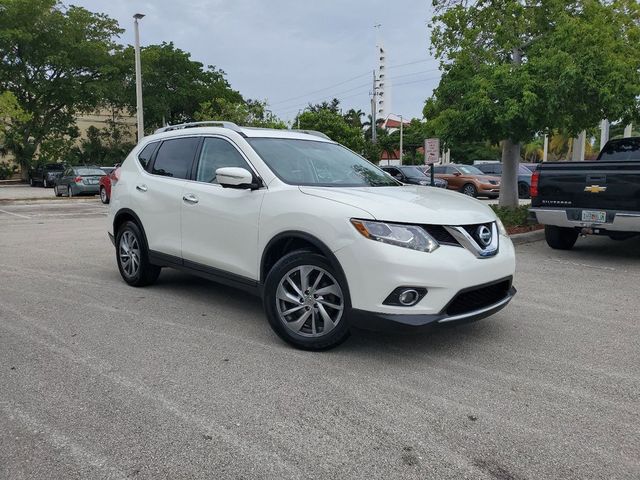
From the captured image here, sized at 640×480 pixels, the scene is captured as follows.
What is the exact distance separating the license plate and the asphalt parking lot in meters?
2.08

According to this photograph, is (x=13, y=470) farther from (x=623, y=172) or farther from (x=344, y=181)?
(x=623, y=172)

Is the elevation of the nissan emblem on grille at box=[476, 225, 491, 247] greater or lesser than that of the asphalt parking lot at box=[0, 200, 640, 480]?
greater

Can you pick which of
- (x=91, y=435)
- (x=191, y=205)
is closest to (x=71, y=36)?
(x=191, y=205)

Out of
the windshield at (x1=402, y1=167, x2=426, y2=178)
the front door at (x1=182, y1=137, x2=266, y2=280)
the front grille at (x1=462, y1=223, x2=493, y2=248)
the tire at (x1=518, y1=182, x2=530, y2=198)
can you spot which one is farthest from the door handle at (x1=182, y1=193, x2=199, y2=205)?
the windshield at (x1=402, y1=167, x2=426, y2=178)

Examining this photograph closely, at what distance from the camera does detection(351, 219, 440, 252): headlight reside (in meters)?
3.84

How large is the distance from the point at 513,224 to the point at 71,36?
113 feet

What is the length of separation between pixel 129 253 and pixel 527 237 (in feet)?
23.2

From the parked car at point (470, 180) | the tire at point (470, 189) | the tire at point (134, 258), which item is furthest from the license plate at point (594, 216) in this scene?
the tire at point (470, 189)

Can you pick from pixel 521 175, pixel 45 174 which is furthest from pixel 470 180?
pixel 45 174

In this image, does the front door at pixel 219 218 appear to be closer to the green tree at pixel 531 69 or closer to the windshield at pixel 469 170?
the green tree at pixel 531 69

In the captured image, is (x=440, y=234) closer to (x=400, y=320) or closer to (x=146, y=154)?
(x=400, y=320)

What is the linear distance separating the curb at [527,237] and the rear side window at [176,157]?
6.32m

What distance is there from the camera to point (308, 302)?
4.18 metres

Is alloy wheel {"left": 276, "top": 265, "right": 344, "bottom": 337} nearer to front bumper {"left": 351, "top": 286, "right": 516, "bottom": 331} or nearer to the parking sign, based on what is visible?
front bumper {"left": 351, "top": 286, "right": 516, "bottom": 331}
